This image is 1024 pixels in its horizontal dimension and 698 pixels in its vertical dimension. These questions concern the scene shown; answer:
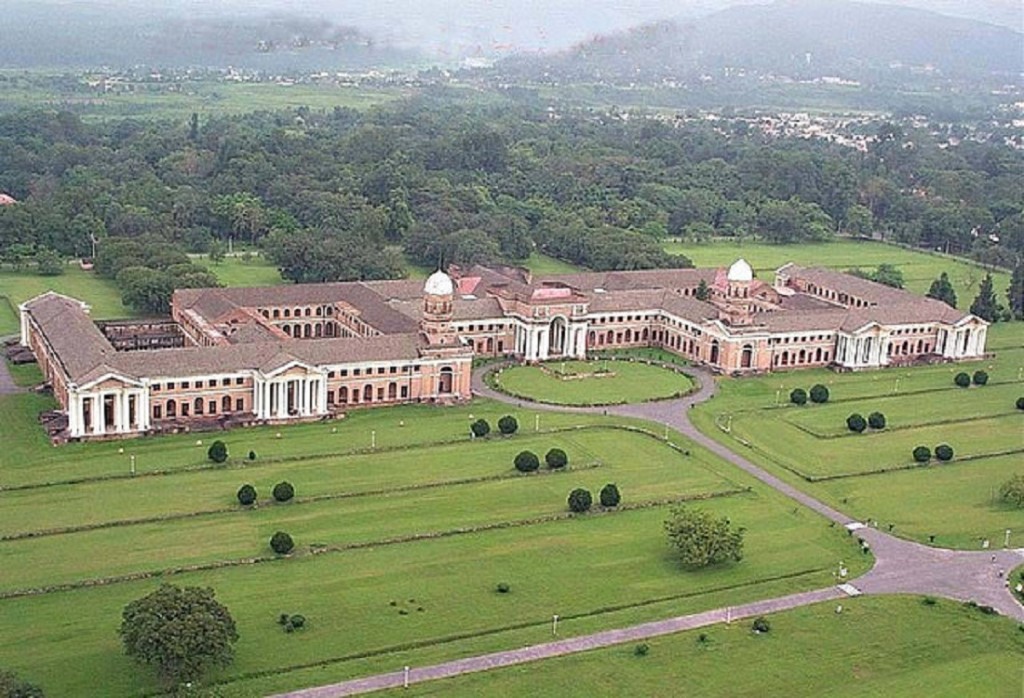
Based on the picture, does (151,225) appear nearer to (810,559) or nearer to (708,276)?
(708,276)

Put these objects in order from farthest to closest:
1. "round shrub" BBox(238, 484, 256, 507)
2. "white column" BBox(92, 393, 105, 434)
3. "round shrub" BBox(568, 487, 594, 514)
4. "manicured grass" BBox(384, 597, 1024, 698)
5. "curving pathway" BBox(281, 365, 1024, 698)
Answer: "white column" BBox(92, 393, 105, 434) → "round shrub" BBox(568, 487, 594, 514) → "round shrub" BBox(238, 484, 256, 507) → "curving pathway" BBox(281, 365, 1024, 698) → "manicured grass" BBox(384, 597, 1024, 698)

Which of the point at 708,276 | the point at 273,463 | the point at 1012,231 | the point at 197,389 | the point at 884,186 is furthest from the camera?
the point at 884,186

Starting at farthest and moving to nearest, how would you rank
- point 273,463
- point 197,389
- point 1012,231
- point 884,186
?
point 884,186
point 1012,231
point 197,389
point 273,463

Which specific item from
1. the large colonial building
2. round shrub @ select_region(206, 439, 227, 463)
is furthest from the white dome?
round shrub @ select_region(206, 439, 227, 463)

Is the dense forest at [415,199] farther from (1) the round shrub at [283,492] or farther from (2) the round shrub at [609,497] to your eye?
(2) the round shrub at [609,497]

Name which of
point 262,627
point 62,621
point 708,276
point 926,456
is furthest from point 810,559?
point 708,276

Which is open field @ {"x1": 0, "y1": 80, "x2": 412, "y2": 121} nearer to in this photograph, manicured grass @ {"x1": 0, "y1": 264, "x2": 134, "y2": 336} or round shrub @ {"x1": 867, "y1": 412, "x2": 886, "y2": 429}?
manicured grass @ {"x1": 0, "y1": 264, "x2": 134, "y2": 336}
